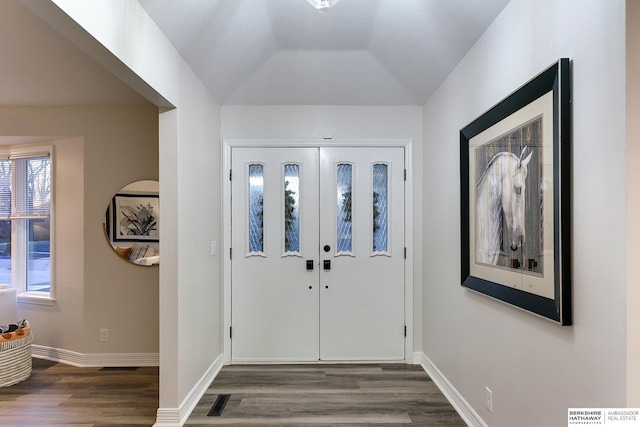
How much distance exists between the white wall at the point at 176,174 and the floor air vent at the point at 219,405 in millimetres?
181

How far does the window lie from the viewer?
3984 millimetres

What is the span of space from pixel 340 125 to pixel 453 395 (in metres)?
2.44

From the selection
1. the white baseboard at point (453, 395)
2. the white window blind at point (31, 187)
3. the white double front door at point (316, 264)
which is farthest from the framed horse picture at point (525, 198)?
the white window blind at point (31, 187)

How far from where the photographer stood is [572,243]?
153 cm

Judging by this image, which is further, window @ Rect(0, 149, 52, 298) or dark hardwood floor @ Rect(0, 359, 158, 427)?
window @ Rect(0, 149, 52, 298)

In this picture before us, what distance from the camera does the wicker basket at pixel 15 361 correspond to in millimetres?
3121

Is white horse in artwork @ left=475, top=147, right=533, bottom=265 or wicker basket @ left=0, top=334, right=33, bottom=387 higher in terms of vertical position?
white horse in artwork @ left=475, top=147, right=533, bottom=265

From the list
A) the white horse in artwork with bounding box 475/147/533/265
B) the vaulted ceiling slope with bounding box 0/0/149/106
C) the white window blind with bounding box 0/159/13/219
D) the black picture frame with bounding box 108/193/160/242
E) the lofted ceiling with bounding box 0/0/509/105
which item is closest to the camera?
the white horse in artwork with bounding box 475/147/533/265

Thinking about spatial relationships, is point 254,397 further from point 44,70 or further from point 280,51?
point 44,70

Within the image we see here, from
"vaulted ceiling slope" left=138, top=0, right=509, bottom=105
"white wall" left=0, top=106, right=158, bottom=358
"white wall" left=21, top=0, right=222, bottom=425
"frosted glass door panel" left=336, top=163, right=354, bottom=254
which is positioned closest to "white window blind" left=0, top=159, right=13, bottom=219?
"white wall" left=0, top=106, right=158, bottom=358

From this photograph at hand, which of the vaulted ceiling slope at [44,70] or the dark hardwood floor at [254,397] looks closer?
the vaulted ceiling slope at [44,70]

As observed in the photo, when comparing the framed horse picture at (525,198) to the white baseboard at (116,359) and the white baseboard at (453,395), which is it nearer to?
the white baseboard at (453,395)

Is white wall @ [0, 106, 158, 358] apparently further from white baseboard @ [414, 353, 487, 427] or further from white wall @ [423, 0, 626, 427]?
white wall @ [423, 0, 626, 427]

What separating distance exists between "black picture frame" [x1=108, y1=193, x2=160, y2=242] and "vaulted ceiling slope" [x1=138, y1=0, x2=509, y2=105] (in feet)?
3.89
